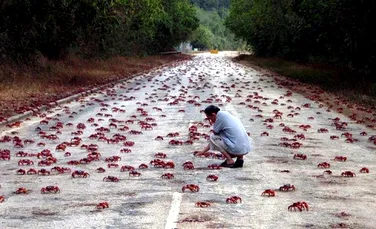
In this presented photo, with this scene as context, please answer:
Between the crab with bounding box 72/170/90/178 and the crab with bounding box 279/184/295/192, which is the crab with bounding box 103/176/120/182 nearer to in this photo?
the crab with bounding box 72/170/90/178

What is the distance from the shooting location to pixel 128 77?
39344mm

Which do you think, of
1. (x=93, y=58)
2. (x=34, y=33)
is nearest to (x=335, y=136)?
(x=34, y=33)

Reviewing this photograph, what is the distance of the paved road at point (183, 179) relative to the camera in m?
7.48

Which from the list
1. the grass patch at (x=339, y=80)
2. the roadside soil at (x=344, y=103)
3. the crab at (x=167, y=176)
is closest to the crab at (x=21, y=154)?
the crab at (x=167, y=176)

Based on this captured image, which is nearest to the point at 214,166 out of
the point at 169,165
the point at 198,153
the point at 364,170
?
the point at 169,165

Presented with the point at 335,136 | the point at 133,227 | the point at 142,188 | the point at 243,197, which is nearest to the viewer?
the point at 133,227

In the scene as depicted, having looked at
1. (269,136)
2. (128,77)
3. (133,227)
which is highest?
(133,227)

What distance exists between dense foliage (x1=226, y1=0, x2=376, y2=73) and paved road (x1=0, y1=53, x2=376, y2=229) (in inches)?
362

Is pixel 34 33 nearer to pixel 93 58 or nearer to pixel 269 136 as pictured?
pixel 93 58

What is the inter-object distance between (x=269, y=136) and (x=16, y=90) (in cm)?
1348

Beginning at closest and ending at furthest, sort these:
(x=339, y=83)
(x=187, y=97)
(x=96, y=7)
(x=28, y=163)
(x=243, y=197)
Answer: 1. (x=243, y=197)
2. (x=28, y=163)
3. (x=187, y=97)
4. (x=96, y=7)
5. (x=339, y=83)

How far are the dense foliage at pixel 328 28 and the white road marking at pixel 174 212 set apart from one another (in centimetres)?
1943

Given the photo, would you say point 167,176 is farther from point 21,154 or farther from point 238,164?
point 21,154

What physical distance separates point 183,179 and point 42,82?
68.1 ft
